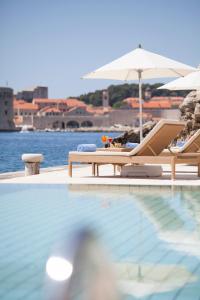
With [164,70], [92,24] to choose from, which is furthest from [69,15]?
[164,70]

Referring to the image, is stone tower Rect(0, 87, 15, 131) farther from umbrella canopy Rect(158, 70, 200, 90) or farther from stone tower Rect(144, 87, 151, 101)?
umbrella canopy Rect(158, 70, 200, 90)

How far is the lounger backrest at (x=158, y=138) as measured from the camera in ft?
22.7

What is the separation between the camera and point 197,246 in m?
3.13

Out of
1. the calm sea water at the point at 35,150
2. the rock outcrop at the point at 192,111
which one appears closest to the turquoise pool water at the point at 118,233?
the rock outcrop at the point at 192,111

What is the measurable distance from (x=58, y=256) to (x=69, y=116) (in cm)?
12288

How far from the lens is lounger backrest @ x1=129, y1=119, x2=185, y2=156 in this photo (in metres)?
6.92

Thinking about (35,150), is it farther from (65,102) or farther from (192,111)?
(65,102)

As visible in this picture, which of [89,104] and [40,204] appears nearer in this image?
[40,204]

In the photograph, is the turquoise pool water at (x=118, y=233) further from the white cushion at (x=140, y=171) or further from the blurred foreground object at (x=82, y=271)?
the white cushion at (x=140, y=171)

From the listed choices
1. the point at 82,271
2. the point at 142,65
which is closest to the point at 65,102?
the point at 142,65

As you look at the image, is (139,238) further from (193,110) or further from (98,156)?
(193,110)

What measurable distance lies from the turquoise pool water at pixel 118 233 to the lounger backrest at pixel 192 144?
1.64 m

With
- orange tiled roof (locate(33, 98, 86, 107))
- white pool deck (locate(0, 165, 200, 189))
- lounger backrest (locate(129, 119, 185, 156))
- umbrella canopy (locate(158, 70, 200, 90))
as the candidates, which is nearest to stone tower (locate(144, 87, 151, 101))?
orange tiled roof (locate(33, 98, 86, 107))

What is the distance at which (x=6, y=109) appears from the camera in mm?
107062
